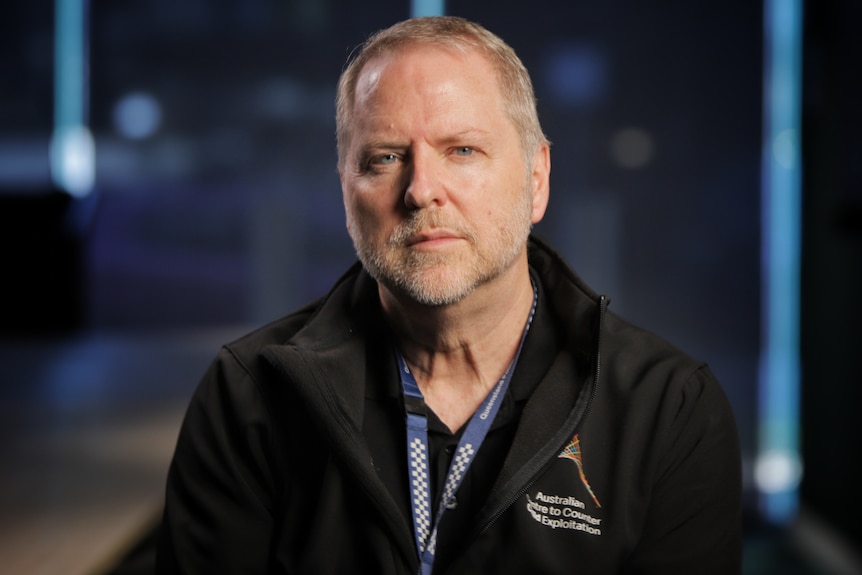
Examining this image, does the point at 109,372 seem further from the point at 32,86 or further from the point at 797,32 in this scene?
the point at 797,32

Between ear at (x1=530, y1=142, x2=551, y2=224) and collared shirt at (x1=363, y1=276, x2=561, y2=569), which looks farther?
ear at (x1=530, y1=142, x2=551, y2=224)

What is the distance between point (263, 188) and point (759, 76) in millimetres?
3055

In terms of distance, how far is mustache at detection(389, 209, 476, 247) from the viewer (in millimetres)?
1369

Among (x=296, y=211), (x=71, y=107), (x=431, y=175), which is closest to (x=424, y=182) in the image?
(x=431, y=175)

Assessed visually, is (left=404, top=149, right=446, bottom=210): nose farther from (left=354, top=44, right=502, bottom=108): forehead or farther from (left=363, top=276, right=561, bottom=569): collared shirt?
(left=363, top=276, right=561, bottom=569): collared shirt

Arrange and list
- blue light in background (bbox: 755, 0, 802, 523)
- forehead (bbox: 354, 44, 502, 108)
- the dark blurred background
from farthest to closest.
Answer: blue light in background (bbox: 755, 0, 802, 523)
the dark blurred background
forehead (bbox: 354, 44, 502, 108)

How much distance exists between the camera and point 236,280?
597cm

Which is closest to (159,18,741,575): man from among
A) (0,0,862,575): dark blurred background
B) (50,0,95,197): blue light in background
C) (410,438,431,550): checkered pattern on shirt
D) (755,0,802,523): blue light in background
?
(410,438,431,550): checkered pattern on shirt

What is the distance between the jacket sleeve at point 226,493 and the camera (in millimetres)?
1395

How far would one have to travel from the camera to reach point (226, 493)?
141cm

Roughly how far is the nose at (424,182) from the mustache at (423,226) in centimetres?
1

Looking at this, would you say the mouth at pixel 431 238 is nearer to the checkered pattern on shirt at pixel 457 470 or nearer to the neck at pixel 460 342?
the neck at pixel 460 342

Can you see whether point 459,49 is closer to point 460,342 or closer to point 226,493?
point 460,342

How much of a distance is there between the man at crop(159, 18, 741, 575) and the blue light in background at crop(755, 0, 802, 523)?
3876 mm
